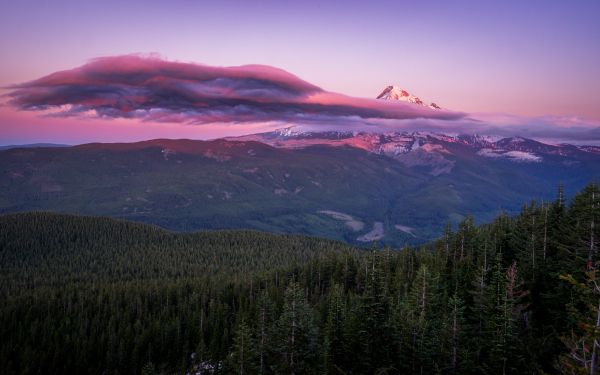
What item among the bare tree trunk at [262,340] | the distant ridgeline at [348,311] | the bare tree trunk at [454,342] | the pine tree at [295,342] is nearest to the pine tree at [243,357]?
the distant ridgeline at [348,311]

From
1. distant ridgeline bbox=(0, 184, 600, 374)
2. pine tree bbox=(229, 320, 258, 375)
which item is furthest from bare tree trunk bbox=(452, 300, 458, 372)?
pine tree bbox=(229, 320, 258, 375)

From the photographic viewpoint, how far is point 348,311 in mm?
57781

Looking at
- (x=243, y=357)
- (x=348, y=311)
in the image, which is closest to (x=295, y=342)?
(x=243, y=357)

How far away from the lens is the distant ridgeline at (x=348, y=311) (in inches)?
1565

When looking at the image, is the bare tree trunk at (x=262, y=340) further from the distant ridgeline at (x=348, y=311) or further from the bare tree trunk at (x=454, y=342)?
the bare tree trunk at (x=454, y=342)

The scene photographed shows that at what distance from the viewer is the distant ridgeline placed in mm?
39750

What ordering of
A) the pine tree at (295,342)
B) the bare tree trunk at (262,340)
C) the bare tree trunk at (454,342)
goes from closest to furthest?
the pine tree at (295,342) < the bare tree trunk at (454,342) < the bare tree trunk at (262,340)

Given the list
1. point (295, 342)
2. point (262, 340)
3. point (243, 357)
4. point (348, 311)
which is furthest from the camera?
point (348, 311)

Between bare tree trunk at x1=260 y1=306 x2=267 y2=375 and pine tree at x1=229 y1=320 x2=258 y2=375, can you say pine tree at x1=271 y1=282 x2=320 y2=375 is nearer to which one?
bare tree trunk at x1=260 y1=306 x2=267 y2=375

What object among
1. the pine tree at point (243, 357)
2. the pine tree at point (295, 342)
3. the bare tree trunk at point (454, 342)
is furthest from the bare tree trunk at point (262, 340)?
the bare tree trunk at point (454, 342)

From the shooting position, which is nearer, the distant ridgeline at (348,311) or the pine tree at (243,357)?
the distant ridgeline at (348,311)

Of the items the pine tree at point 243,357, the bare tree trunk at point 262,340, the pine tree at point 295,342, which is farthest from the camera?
the bare tree trunk at point 262,340

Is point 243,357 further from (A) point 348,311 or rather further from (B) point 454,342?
(A) point 348,311

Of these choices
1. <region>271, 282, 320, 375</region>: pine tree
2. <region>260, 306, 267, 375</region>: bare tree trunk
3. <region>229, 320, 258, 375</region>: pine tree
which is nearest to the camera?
<region>271, 282, 320, 375</region>: pine tree
